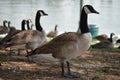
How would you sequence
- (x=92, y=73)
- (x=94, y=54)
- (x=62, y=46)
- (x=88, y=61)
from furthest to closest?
(x=94, y=54)
(x=88, y=61)
(x=92, y=73)
(x=62, y=46)

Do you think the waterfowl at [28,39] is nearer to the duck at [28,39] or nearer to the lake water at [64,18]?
the duck at [28,39]

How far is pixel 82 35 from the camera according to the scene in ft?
22.0

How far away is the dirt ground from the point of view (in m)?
6.66

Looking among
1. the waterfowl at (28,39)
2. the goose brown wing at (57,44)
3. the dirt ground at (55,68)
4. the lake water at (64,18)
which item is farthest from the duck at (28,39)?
the lake water at (64,18)

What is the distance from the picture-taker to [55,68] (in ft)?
24.5

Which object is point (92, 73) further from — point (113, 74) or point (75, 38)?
point (75, 38)

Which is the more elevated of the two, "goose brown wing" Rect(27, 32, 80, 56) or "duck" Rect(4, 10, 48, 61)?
"goose brown wing" Rect(27, 32, 80, 56)

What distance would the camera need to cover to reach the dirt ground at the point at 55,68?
6663 millimetres

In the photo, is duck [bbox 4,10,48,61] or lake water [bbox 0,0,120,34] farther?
lake water [bbox 0,0,120,34]

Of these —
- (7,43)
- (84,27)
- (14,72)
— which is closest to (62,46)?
(84,27)

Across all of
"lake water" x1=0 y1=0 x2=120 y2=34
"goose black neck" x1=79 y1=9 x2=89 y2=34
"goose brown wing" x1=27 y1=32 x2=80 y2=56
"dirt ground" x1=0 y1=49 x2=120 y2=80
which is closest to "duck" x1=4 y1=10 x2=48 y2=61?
"dirt ground" x1=0 y1=49 x2=120 y2=80

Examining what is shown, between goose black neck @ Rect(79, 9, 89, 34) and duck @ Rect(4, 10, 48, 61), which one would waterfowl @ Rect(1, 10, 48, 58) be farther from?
goose black neck @ Rect(79, 9, 89, 34)

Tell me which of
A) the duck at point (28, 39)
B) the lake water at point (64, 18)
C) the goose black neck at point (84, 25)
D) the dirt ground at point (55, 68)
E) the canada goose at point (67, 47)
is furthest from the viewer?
the lake water at point (64, 18)

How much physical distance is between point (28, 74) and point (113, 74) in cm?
191
